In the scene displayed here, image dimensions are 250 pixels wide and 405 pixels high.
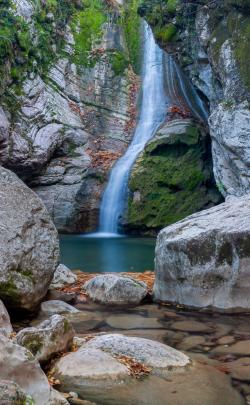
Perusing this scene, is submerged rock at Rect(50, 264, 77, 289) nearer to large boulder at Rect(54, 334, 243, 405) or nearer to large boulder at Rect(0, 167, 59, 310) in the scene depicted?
large boulder at Rect(0, 167, 59, 310)

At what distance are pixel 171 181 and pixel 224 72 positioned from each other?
3.85m

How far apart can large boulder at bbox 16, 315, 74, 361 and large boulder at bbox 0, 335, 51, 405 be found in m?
0.67

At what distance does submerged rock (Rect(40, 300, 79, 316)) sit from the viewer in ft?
18.7

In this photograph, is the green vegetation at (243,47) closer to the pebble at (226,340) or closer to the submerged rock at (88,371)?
the pebble at (226,340)

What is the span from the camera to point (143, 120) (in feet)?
56.4

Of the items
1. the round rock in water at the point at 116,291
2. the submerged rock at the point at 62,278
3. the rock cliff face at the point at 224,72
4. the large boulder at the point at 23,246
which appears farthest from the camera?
the rock cliff face at the point at 224,72

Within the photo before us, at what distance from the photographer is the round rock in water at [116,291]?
6207mm

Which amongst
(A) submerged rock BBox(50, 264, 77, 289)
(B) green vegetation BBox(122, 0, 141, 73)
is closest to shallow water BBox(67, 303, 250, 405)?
(A) submerged rock BBox(50, 264, 77, 289)

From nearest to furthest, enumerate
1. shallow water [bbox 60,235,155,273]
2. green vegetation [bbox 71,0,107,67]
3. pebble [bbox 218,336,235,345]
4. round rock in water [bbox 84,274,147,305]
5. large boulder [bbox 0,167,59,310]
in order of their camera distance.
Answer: pebble [bbox 218,336,235,345] < large boulder [bbox 0,167,59,310] < round rock in water [bbox 84,274,147,305] < shallow water [bbox 60,235,155,273] < green vegetation [bbox 71,0,107,67]

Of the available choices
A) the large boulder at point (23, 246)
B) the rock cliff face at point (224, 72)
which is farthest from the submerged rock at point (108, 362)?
the rock cliff face at point (224, 72)

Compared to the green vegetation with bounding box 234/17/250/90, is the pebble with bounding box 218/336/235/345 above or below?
below

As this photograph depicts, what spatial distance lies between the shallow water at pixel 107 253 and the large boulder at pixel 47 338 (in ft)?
15.7

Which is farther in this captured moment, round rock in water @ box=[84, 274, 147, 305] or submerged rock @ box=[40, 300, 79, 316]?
round rock in water @ box=[84, 274, 147, 305]

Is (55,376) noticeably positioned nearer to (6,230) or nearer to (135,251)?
(6,230)
